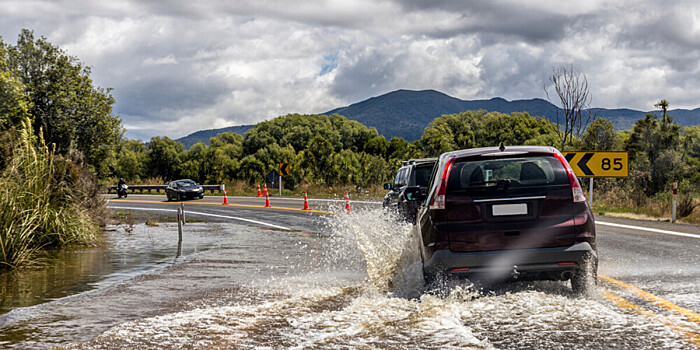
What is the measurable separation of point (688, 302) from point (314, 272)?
5123mm

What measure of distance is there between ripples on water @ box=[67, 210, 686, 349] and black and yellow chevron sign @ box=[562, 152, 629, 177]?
14107mm

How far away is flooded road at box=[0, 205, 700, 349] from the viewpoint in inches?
204

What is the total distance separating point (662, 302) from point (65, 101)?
2960 centimetres

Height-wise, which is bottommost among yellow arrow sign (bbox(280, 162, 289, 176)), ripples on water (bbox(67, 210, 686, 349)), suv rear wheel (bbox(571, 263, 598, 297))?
ripples on water (bbox(67, 210, 686, 349))

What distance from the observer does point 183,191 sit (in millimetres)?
40250

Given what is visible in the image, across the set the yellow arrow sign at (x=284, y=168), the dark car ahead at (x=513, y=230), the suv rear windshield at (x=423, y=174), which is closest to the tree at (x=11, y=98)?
the suv rear windshield at (x=423, y=174)

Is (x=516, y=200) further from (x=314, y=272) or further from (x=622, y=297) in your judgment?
(x=314, y=272)

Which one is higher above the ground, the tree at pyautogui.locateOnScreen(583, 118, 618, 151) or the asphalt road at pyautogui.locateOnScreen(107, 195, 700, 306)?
the tree at pyautogui.locateOnScreen(583, 118, 618, 151)

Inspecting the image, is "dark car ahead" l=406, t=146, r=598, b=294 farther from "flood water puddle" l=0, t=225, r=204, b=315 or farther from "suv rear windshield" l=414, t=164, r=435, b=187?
"suv rear windshield" l=414, t=164, r=435, b=187

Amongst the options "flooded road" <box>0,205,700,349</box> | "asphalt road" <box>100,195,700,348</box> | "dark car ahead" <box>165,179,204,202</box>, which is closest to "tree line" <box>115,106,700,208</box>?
"dark car ahead" <box>165,179,204,202</box>

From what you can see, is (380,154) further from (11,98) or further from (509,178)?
(509,178)

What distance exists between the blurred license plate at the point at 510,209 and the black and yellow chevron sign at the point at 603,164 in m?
15.1

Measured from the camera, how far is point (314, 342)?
5.16 metres

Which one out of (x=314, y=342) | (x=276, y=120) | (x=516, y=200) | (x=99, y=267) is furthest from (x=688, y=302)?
(x=276, y=120)
